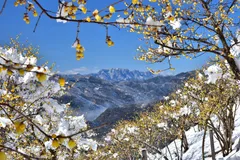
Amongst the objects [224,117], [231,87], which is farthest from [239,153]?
[231,87]

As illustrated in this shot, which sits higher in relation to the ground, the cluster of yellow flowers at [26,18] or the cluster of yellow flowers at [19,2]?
the cluster of yellow flowers at [19,2]

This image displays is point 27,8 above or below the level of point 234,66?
above

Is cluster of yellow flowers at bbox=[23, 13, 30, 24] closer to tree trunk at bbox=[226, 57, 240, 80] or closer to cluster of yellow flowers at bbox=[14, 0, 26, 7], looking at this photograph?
cluster of yellow flowers at bbox=[14, 0, 26, 7]

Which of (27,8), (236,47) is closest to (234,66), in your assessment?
(236,47)

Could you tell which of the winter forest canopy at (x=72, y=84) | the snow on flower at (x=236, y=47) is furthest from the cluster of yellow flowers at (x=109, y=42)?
the snow on flower at (x=236, y=47)

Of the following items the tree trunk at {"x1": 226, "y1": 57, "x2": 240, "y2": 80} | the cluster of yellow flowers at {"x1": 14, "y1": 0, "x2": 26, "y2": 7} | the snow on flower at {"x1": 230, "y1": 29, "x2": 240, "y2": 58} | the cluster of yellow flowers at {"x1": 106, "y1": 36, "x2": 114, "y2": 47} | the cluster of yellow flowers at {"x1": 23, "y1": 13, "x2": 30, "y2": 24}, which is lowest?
the tree trunk at {"x1": 226, "y1": 57, "x2": 240, "y2": 80}

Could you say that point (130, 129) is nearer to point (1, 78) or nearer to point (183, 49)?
point (1, 78)

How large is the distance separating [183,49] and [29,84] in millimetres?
5974

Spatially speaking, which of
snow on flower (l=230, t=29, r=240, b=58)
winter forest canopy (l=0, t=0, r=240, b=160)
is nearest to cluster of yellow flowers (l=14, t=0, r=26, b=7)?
winter forest canopy (l=0, t=0, r=240, b=160)

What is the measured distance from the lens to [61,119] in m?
9.85

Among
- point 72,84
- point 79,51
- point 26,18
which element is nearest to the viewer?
point 79,51

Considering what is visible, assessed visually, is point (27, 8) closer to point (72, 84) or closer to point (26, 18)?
point (26, 18)

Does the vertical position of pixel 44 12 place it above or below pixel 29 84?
below

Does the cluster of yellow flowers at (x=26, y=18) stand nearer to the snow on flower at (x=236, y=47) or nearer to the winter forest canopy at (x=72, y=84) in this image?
the winter forest canopy at (x=72, y=84)
